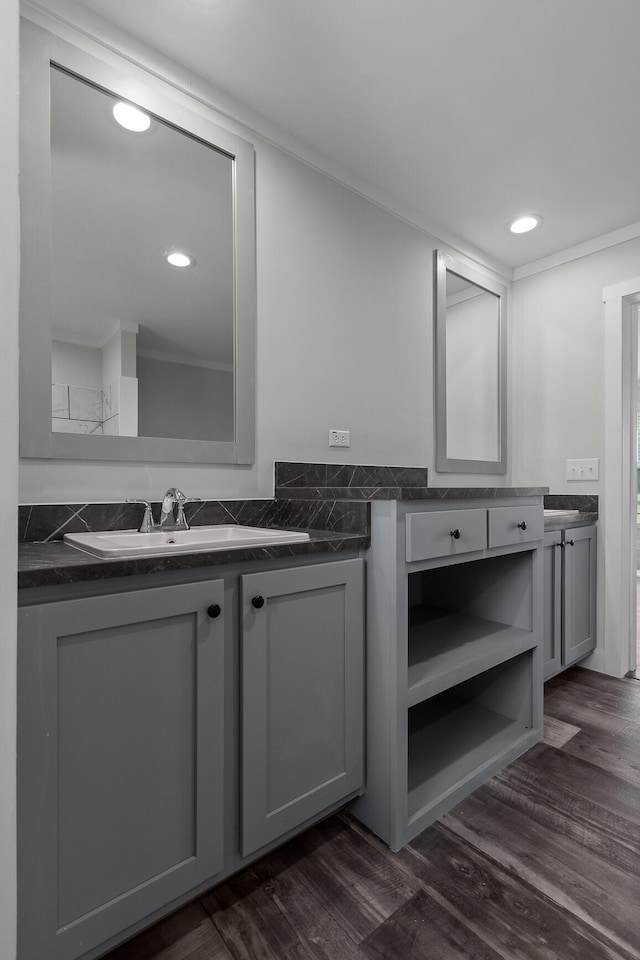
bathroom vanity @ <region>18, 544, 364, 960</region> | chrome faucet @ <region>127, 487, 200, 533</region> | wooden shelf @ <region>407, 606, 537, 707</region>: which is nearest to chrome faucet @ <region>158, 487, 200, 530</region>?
chrome faucet @ <region>127, 487, 200, 533</region>

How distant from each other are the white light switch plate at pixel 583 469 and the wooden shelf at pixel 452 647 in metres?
1.16

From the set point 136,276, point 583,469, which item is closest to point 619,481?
point 583,469

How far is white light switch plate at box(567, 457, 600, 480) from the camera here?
8.52ft

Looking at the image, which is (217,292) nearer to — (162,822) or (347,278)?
(347,278)

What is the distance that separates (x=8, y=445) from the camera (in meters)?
Answer: 0.48

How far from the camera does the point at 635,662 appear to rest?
2594mm

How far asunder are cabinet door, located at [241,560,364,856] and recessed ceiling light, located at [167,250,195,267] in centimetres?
110

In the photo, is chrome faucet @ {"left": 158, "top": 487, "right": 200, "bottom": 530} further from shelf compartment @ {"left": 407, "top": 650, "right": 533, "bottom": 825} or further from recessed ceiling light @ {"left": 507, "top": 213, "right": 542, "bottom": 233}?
recessed ceiling light @ {"left": 507, "top": 213, "right": 542, "bottom": 233}

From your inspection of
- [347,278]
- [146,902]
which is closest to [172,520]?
[146,902]

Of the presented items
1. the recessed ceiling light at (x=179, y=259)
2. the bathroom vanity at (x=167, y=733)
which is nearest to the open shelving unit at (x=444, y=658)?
the bathroom vanity at (x=167, y=733)

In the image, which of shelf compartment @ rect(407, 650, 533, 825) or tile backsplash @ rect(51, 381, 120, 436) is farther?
shelf compartment @ rect(407, 650, 533, 825)

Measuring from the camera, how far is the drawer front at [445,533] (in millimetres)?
1357

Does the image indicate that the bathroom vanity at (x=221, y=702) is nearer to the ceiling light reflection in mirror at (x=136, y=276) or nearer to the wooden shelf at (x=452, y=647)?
the wooden shelf at (x=452, y=647)

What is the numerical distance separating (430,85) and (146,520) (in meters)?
1.73
